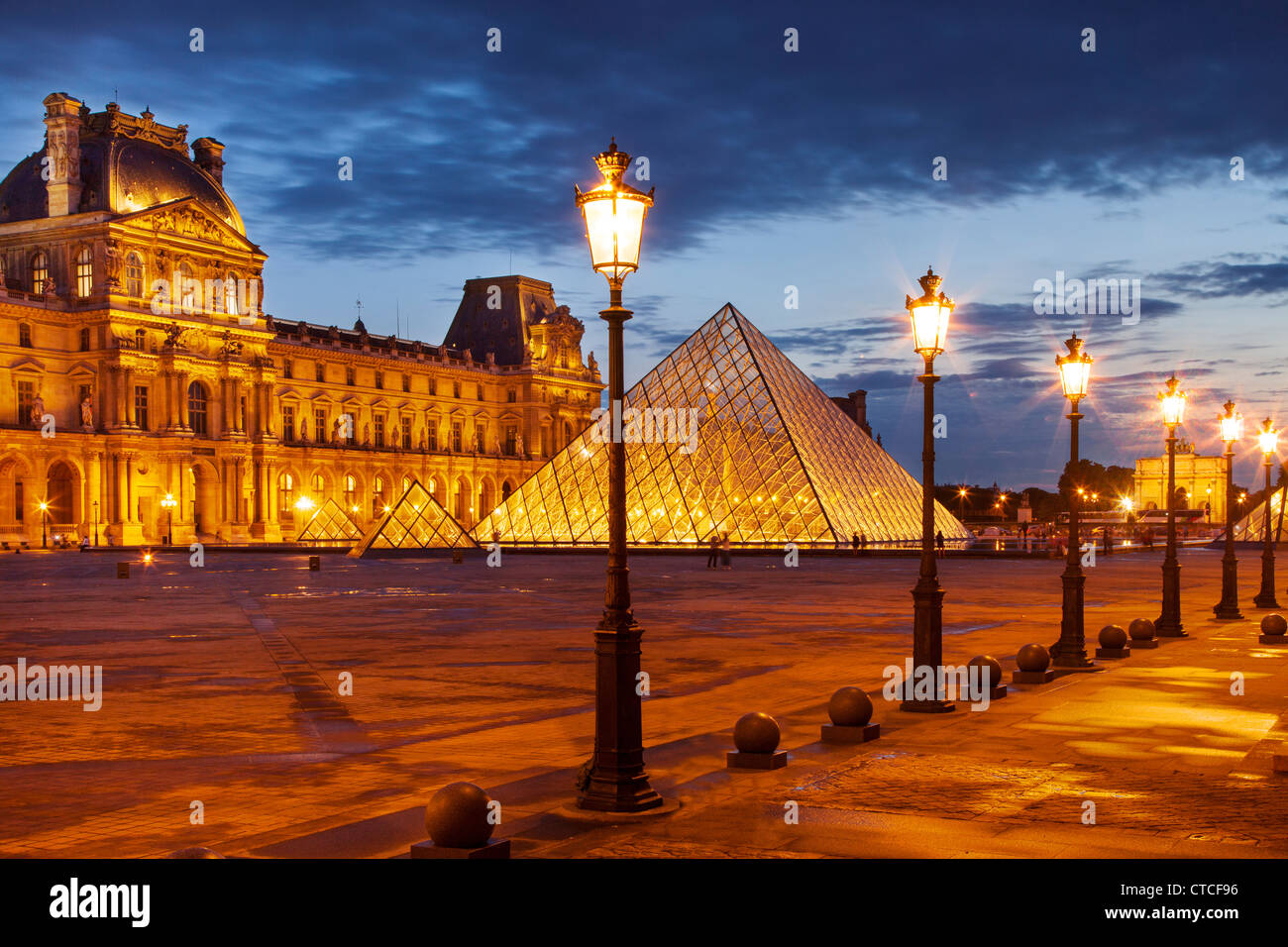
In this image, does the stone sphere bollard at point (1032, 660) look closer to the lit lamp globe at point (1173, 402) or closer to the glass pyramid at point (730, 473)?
the lit lamp globe at point (1173, 402)

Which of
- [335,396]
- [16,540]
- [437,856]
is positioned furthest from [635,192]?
[335,396]

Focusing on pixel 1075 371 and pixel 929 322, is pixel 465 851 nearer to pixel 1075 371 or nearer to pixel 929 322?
pixel 929 322

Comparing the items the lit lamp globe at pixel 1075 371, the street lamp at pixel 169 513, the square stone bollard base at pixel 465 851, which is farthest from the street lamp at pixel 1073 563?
the street lamp at pixel 169 513

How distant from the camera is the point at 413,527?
53000 millimetres

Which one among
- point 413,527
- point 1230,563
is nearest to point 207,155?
point 413,527

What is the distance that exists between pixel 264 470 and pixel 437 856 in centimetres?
6958

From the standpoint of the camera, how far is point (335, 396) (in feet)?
274

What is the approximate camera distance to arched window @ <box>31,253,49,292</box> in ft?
217

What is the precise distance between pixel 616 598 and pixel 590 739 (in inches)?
96.9

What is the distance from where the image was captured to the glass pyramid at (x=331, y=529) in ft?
215

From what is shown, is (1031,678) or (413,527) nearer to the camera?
(1031,678)

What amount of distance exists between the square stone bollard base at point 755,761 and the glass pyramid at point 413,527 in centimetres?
4536

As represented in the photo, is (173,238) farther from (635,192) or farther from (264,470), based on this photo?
(635,192)

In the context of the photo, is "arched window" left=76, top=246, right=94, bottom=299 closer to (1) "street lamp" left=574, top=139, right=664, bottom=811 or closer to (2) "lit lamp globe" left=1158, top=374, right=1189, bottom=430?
(2) "lit lamp globe" left=1158, top=374, right=1189, bottom=430
